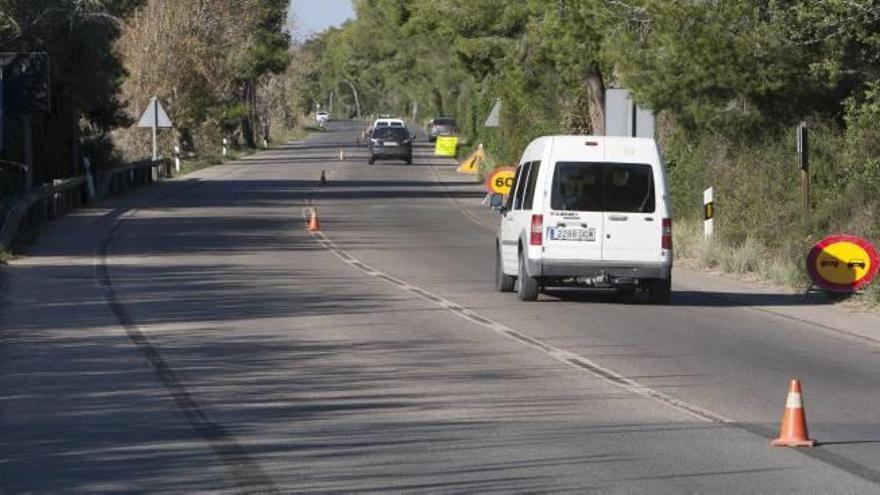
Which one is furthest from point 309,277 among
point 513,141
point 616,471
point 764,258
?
point 513,141

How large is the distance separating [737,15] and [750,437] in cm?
1603

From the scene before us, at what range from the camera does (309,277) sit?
2394 cm

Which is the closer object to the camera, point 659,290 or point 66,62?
point 659,290

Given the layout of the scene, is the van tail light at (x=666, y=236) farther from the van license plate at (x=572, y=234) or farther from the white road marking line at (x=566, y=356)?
the white road marking line at (x=566, y=356)

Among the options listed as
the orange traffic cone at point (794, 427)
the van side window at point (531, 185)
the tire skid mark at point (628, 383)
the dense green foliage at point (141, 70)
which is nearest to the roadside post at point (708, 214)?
the tire skid mark at point (628, 383)

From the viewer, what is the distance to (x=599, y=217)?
20.3m

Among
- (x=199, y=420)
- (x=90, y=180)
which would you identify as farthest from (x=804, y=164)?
(x=90, y=180)

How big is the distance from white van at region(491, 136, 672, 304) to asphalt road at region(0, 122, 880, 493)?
0.50 metres

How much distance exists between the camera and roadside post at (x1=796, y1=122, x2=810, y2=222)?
85.2ft

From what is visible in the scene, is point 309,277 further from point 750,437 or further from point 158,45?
point 158,45

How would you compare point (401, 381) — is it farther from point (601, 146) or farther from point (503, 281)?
point (503, 281)

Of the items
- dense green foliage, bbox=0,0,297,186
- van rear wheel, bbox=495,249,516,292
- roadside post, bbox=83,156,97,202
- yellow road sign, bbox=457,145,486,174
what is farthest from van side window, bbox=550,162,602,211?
yellow road sign, bbox=457,145,486,174

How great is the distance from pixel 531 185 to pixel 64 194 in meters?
21.3

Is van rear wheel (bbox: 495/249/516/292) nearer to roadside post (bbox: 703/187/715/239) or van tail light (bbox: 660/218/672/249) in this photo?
van tail light (bbox: 660/218/672/249)
